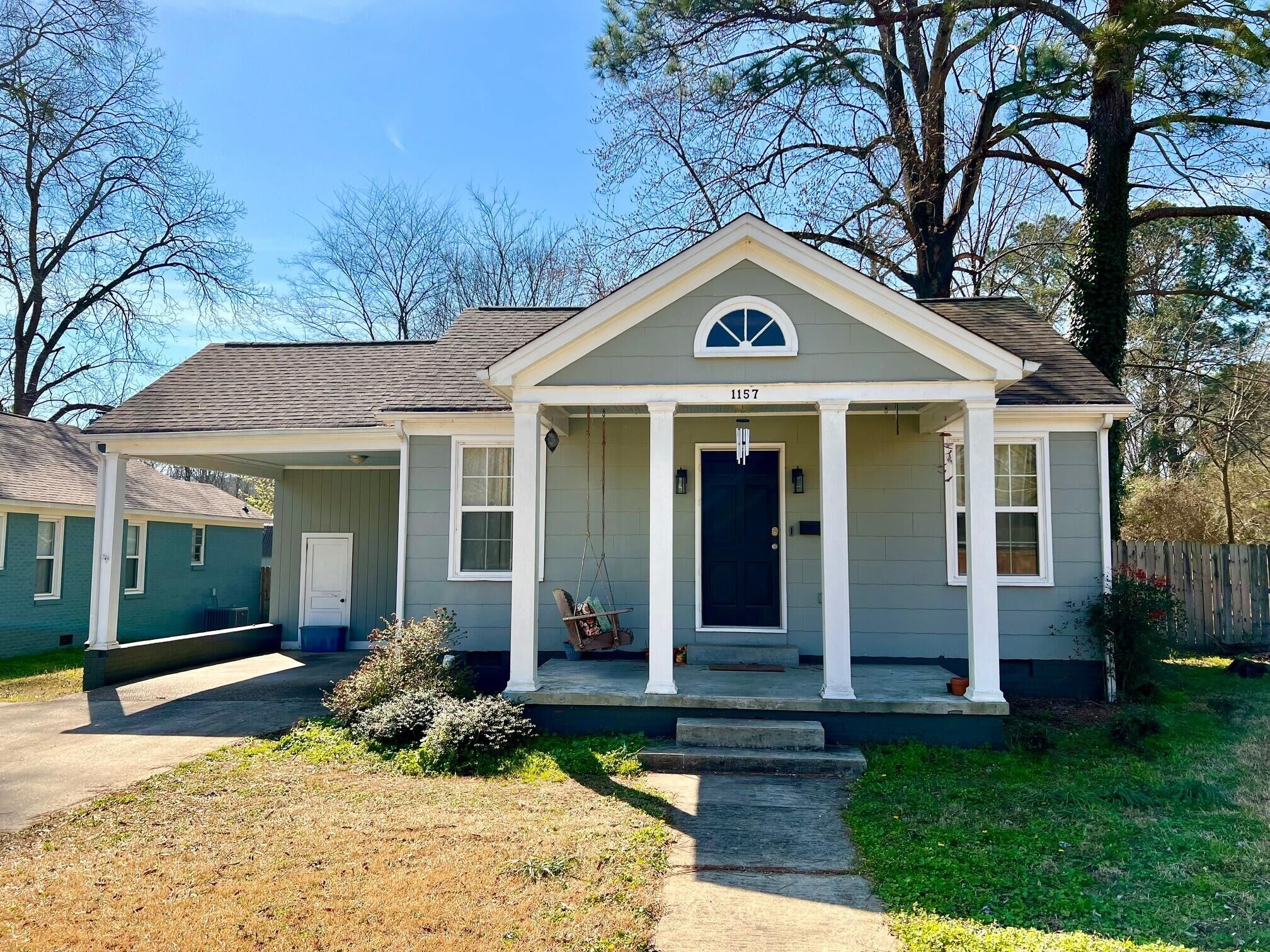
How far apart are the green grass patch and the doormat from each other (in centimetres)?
171

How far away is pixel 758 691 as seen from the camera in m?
7.40

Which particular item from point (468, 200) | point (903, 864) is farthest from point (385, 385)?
point (468, 200)

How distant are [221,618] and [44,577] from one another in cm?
447

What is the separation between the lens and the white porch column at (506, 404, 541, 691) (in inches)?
293

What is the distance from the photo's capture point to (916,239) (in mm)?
16125

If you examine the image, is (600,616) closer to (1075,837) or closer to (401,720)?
(401,720)

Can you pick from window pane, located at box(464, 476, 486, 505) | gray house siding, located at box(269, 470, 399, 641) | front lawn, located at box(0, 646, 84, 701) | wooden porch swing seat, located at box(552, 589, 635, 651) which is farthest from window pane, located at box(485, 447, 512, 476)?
front lawn, located at box(0, 646, 84, 701)

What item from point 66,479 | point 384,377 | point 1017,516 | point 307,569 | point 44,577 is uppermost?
point 384,377

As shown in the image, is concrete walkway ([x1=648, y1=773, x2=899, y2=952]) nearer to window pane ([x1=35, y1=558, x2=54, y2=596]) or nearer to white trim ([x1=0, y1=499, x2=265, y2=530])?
white trim ([x1=0, y1=499, x2=265, y2=530])

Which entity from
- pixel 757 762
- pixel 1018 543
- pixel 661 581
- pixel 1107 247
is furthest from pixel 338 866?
pixel 1107 247

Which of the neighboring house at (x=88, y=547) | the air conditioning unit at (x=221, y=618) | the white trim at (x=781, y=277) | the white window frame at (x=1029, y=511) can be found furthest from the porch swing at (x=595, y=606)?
the air conditioning unit at (x=221, y=618)

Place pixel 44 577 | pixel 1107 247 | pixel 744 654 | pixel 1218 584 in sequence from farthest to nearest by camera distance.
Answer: pixel 44 577, pixel 1218 584, pixel 1107 247, pixel 744 654

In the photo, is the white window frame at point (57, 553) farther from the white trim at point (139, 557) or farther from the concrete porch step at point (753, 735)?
the concrete porch step at point (753, 735)

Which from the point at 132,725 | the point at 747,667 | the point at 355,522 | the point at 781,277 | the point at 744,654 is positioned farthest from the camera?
the point at 355,522
